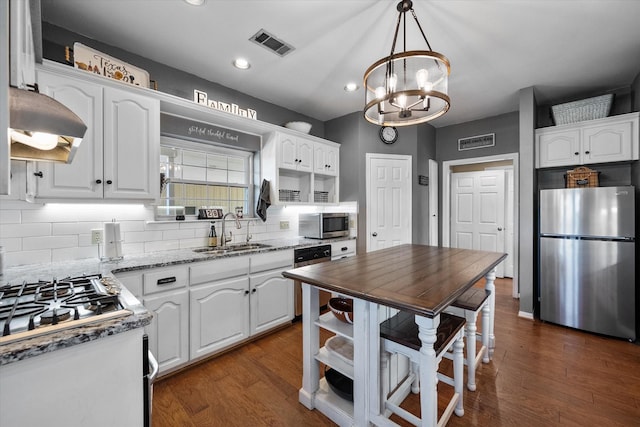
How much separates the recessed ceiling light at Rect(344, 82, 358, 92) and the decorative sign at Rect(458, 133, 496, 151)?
2.26 meters

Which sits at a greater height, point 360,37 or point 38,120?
point 360,37

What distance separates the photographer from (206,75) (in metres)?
2.77

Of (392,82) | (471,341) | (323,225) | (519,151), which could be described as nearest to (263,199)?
(323,225)

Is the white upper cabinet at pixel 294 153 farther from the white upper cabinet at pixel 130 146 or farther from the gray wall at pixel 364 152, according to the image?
the white upper cabinet at pixel 130 146

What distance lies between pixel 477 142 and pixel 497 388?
3.45 meters

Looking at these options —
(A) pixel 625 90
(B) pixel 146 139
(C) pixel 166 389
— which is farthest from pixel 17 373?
(A) pixel 625 90

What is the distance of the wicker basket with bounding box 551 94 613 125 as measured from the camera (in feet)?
9.52

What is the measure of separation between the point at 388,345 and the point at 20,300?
1691 mm

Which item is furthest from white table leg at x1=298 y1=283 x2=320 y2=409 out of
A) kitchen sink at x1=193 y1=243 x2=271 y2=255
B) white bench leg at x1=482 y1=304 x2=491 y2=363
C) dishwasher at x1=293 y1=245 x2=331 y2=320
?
white bench leg at x1=482 y1=304 x2=491 y2=363

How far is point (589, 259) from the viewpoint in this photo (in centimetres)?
276

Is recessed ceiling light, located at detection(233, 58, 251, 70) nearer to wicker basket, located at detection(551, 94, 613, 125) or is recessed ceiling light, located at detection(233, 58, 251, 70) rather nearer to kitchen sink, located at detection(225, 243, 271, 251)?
kitchen sink, located at detection(225, 243, 271, 251)

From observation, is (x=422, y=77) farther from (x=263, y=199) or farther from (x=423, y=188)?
(x=423, y=188)

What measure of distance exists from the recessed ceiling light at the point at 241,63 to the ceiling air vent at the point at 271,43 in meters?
0.32

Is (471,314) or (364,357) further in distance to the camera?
(471,314)
